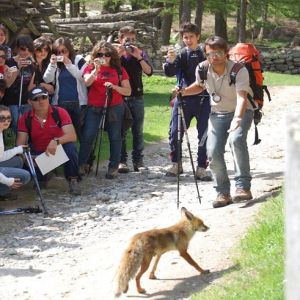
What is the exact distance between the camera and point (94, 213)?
26.2ft

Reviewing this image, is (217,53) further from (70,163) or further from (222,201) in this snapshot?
(70,163)

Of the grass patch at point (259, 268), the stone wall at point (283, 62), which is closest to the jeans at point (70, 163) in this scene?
the grass patch at point (259, 268)

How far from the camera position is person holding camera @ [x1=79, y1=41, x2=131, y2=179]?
931cm

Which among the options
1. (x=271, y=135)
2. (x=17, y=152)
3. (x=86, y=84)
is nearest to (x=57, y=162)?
(x=17, y=152)

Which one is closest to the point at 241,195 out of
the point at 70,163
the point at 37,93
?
the point at 70,163

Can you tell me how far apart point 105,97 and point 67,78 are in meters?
0.62

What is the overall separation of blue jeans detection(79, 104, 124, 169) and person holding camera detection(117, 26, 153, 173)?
0.23 m

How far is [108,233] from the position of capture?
284 inches

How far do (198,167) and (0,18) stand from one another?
7.16 meters

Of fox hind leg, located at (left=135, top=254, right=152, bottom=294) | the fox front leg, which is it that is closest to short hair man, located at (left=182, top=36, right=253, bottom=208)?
the fox front leg

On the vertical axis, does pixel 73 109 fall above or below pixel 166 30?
above

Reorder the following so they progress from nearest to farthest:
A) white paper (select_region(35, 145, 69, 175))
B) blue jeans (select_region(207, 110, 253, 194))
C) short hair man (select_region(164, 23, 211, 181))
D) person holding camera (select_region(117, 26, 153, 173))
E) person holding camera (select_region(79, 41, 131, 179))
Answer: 1. blue jeans (select_region(207, 110, 253, 194))
2. white paper (select_region(35, 145, 69, 175))
3. short hair man (select_region(164, 23, 211, 181))
4. person holding camera (select_region(79, 41, 131, 179))
5. person holding camera (select_region(117, 26, 153, 173))

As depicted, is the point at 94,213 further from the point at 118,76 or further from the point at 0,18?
the point at 0,18

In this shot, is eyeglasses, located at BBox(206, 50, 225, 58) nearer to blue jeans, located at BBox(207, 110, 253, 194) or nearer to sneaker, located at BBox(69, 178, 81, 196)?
blue jeans, located at BBox(207, 110, 253, 194)
